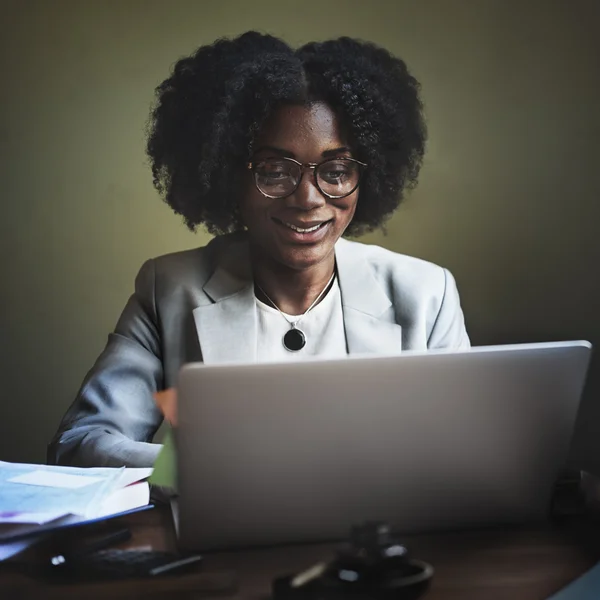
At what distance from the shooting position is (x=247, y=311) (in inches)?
73.8

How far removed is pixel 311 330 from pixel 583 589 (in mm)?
1125

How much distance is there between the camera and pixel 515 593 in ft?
2.79

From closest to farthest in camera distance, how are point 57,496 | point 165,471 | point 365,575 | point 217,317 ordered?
point 365,575 → point 57,496 → point 165,471 → point 217,317

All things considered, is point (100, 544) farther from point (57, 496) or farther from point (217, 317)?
point (217, 317)

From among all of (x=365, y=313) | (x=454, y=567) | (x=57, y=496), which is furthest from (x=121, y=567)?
(x=365, y=313)

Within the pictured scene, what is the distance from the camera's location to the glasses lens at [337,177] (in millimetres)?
1935

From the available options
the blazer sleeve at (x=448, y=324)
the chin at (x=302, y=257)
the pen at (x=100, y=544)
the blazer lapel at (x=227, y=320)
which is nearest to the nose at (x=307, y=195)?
the chin at (x=302, y=257)

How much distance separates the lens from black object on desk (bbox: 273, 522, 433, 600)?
0.79 metres

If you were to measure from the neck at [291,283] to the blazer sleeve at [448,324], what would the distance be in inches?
11.3

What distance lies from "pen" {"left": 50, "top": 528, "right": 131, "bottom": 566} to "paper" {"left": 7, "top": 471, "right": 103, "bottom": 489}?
0.12 metres

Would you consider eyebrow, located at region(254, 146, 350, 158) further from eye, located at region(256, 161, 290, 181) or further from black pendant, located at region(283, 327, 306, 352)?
black pendant, located at region(283, 327, 306, 352)

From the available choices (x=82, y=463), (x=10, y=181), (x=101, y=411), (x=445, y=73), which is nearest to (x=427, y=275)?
(x=445, y=73)

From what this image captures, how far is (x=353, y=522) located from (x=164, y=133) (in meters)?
1.43

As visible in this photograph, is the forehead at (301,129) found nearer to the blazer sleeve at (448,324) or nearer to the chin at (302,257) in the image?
the chin at (302,257)
